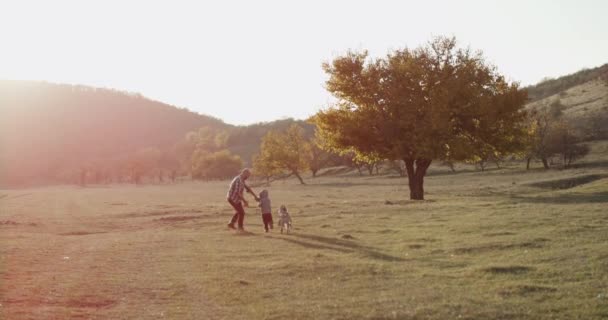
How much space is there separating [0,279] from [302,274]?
9.03m

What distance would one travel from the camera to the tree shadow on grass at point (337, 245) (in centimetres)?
2117

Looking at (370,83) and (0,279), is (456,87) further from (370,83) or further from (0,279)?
(0,279)

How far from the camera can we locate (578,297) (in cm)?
1387

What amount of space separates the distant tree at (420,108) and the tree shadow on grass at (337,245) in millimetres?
23329

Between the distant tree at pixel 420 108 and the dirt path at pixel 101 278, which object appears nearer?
the dirt path at pixel 101 278

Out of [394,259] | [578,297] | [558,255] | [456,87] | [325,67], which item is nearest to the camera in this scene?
[578,297]

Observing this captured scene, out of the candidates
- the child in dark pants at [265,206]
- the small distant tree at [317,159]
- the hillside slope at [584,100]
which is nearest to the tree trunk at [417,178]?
the child in dark pants at [265,206]

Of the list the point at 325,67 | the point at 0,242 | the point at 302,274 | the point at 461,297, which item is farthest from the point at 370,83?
the point at 461,297

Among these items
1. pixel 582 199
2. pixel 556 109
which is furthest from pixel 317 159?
pixel 582 199

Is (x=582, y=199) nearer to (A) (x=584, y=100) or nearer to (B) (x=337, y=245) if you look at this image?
(B) (x=337, y=245)

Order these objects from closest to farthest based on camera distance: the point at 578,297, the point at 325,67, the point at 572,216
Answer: the point at 578,297 → the point at 572,216 → the point at 325,67

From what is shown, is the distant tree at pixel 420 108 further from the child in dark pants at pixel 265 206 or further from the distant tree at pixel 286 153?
the distant tree at pixel 286 153

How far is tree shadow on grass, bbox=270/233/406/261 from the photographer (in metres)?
21.2

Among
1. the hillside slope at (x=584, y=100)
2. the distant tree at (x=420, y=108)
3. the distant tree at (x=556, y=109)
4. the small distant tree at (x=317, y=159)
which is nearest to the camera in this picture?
the distant tree at (x=420, y=108)
